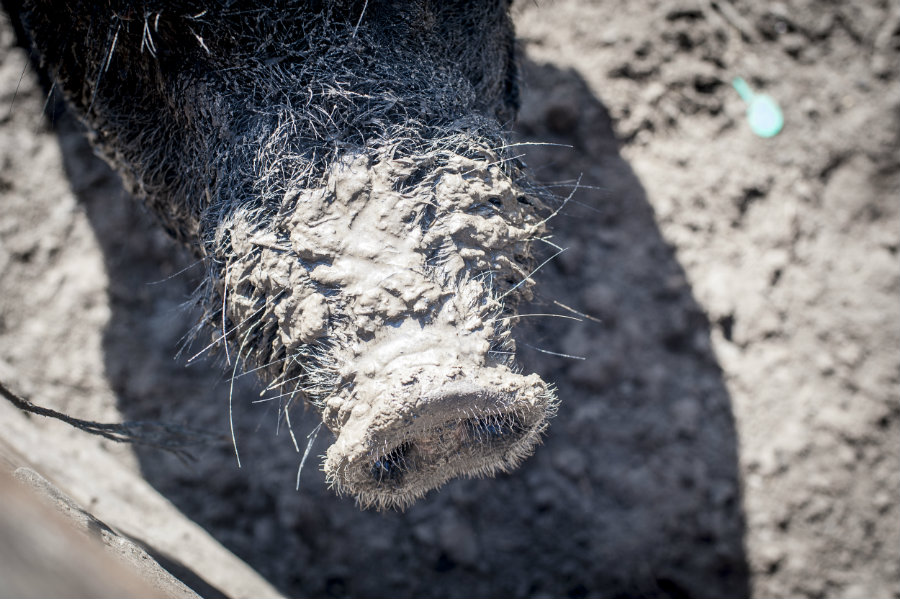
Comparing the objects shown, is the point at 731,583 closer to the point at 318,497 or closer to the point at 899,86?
the point at 318,497

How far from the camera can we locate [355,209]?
1.21 metres

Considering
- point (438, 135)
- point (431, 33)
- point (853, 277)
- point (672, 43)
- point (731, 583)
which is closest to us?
point (438, 135)

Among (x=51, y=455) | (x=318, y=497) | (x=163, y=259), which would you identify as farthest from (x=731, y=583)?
(x=163, y=259)

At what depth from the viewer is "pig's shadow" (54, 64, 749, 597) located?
87.6 inches

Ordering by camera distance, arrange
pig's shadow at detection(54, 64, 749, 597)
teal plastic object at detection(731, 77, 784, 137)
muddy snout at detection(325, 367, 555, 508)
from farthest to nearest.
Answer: teal plastic object at detection(731, 77, 784, 137) → pig's shadow at detection(54, 64, 749, 597) → muddy snout at detection(325, 367, 555, 508)

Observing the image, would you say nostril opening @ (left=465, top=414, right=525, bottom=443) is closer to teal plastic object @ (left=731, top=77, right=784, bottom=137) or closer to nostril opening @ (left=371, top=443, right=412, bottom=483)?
nostril opening @ (left=371, top=443, right=412, bottom=483)

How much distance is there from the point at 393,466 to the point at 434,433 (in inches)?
7.3

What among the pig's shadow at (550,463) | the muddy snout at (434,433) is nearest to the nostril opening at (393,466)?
the muddy snout at (434,433)

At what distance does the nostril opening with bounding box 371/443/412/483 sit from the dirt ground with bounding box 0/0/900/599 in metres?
0.87

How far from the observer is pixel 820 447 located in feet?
7.41

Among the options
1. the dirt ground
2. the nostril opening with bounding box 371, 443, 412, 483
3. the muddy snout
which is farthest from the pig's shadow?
the nostril opening with bounding box 371, 443, 412, 483

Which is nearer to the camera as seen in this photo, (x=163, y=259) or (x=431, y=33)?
(x=431, y=33)

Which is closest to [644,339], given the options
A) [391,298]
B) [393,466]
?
[393,466]

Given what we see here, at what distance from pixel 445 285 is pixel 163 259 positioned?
1.73m
